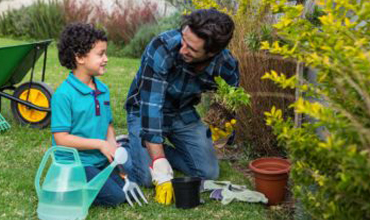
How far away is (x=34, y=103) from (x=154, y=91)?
5.85ft

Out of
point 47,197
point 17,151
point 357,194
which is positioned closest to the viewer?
point 357,194

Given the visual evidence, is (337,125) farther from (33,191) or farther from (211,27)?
(33,191)

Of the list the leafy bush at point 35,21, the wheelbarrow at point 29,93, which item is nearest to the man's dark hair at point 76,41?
the wheelbarrow at point 29,93

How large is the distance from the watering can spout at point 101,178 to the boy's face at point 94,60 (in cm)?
52

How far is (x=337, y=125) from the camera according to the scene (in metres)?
1.61

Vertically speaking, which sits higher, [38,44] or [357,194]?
[38,44]

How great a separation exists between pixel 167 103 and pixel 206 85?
11.3 inches

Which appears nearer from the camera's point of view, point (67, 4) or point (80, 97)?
point (80, 97)

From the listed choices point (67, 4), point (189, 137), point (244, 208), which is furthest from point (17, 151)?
point (67, 4)

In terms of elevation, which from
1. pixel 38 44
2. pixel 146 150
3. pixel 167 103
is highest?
pixel 38 44

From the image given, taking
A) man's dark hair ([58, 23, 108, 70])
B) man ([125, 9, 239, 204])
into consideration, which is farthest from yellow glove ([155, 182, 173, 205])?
man's dark hair ([58, 23, 108, 70])

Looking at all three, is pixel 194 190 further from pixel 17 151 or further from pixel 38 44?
pixel 38 44

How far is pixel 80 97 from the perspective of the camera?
3025mm

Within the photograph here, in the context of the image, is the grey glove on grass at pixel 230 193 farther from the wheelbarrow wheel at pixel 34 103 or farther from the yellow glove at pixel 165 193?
the wheelbarrow wheel at pixel 34 103
